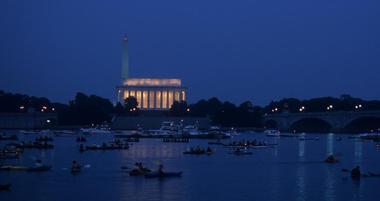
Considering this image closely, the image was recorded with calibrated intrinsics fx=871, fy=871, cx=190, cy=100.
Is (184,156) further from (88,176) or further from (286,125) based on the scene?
(286,125)

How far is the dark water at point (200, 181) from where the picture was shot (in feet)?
157

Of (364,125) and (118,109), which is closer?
(364,125)

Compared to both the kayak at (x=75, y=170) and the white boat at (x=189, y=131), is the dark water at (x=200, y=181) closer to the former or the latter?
the kayak at (x=75, y=170)

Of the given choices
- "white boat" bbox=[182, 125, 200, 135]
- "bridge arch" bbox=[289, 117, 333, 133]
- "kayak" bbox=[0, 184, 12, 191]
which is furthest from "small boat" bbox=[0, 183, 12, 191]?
"bridge arch" bbox=[289, 117, 333, 133]

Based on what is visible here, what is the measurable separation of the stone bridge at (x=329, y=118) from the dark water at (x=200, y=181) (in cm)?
6745

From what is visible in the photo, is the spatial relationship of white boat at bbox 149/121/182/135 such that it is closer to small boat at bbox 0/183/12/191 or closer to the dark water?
the dark water

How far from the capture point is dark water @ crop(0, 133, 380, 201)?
157 ft

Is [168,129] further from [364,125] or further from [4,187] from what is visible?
[4,187]

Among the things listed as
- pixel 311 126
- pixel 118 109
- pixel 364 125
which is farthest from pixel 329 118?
pixel 118 109

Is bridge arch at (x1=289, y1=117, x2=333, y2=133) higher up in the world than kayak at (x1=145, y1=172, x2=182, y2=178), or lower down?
higher up

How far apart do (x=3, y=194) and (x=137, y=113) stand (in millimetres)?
141837

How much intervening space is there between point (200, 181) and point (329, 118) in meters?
105

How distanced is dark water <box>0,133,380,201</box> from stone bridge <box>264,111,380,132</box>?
67447mm

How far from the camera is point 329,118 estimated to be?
157m
